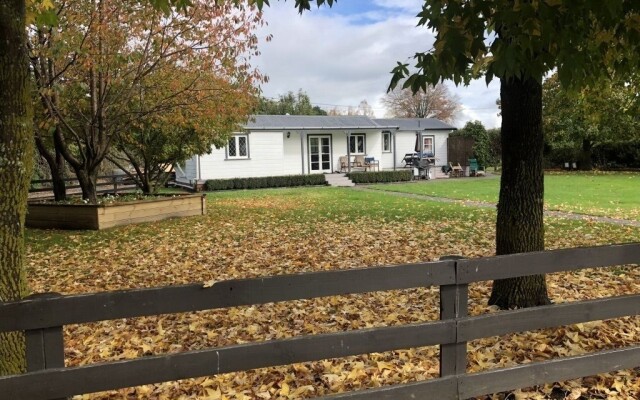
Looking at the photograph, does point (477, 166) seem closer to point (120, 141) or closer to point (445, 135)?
point (445, 135)

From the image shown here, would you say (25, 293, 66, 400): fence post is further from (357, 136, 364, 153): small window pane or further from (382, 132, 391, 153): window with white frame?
(382, 132, 391, 153): window with white frame

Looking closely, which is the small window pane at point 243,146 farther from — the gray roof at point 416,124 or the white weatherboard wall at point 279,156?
the gray roof at point 416,124

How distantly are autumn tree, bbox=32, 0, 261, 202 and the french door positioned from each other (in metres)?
17.8

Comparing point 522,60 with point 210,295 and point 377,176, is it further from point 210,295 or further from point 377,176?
point 377,176

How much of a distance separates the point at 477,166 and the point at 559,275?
29188 mm

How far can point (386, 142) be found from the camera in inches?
1391

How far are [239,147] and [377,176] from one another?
8987mm

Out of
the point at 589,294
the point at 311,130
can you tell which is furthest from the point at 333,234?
the point at 311,130

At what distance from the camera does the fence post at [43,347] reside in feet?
7.99

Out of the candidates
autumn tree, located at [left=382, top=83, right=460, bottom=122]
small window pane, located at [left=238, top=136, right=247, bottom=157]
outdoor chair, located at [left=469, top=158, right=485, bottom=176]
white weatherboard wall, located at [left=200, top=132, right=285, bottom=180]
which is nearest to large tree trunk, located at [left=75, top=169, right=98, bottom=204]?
white weatherboard wall, located at [left=200, top=132, right=285, bottom=180]

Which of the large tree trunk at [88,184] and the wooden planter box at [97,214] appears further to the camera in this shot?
the large tree trunk at [88,184]

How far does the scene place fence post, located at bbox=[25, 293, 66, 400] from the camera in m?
2.44

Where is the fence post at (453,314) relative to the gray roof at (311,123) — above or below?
below

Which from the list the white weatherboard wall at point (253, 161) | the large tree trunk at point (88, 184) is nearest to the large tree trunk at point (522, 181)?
the large tree trunk at point (88, 184)
